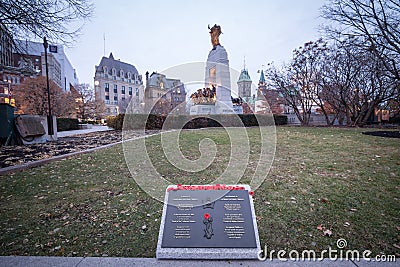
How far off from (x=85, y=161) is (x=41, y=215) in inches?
130

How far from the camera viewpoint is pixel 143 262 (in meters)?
2.18

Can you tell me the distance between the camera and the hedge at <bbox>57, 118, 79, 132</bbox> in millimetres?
21250

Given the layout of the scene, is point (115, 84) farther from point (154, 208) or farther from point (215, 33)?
point (154, 208)

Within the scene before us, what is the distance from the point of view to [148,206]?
11.3ft

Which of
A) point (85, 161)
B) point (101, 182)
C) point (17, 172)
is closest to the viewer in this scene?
point (101, 182)

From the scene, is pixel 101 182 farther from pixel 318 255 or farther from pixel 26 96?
pixel 26 96

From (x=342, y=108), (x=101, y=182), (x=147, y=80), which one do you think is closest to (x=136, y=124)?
(x=101, y=182)

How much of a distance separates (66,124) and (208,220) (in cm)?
2504

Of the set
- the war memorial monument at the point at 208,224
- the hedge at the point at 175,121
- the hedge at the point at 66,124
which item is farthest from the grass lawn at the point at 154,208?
the hedge at the point at 66,124

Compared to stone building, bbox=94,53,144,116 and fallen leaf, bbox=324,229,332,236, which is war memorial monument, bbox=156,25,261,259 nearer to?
fallen leaf, bbox=324,229,332,236

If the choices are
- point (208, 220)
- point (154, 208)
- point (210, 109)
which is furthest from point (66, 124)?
point (208, 220)

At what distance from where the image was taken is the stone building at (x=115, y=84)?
218 feet

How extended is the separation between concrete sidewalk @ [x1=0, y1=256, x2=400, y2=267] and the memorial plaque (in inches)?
2.6

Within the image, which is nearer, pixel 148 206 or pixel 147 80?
pixel 148 206
